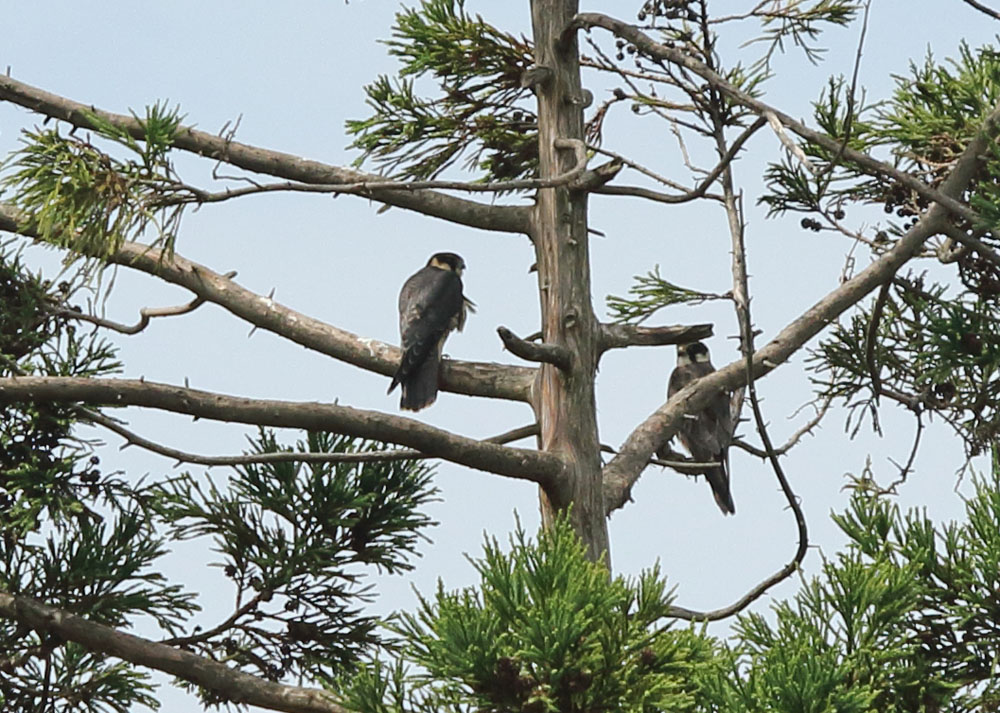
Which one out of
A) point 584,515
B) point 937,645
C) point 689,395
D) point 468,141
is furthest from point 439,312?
point 937,645

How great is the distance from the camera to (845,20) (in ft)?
16.7

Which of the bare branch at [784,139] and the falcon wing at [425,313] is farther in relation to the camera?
the falcon wing at [425,313]

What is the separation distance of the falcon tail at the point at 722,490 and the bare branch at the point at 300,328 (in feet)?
6.62

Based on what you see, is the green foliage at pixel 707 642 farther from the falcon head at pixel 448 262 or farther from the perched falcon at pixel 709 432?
the falcon head at pixel 448 262

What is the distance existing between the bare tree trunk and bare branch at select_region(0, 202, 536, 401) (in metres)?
0.21

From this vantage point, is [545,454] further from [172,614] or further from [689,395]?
[172,614]

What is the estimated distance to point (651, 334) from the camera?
14.3 ft

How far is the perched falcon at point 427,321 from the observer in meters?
4.72

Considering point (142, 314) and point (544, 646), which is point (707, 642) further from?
point (142, 314)

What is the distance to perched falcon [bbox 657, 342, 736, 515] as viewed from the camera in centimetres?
584

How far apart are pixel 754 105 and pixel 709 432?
8.19ft

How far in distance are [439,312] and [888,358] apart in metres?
1.63

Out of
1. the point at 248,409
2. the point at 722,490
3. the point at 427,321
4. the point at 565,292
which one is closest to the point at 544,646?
the point at 248,409

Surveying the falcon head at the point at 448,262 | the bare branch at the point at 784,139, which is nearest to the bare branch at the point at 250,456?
the bare branch at the point at 784,139
